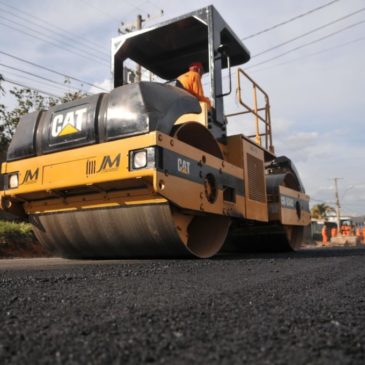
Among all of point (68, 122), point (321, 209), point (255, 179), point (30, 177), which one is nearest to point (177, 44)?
point (255, 179)

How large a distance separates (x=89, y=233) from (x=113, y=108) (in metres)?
1.18

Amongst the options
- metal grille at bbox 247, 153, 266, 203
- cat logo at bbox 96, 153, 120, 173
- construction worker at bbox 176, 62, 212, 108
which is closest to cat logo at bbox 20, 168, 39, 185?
cat logo at bbox 96, 153, 120, 173

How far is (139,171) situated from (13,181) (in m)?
1.58

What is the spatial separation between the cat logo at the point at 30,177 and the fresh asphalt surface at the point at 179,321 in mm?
1669

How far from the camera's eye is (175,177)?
3.78m

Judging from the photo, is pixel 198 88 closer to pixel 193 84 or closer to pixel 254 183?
pixel 193 84

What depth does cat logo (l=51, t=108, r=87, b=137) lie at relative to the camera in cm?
418

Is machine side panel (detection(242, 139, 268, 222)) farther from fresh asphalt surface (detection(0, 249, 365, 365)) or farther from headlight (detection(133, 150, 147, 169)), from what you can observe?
fresh asphalt surface (detection(0, 249, 365, 365))

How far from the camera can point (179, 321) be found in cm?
160

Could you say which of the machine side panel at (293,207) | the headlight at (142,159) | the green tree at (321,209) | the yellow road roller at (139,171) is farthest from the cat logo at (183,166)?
the green tree at (321,209)

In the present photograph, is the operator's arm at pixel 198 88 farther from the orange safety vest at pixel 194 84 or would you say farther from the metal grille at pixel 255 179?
the metal grille at pixel 255 179

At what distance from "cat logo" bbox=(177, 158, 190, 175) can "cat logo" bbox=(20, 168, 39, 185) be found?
138cm

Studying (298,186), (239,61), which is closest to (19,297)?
(239,61)

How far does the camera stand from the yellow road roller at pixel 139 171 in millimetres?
3768
